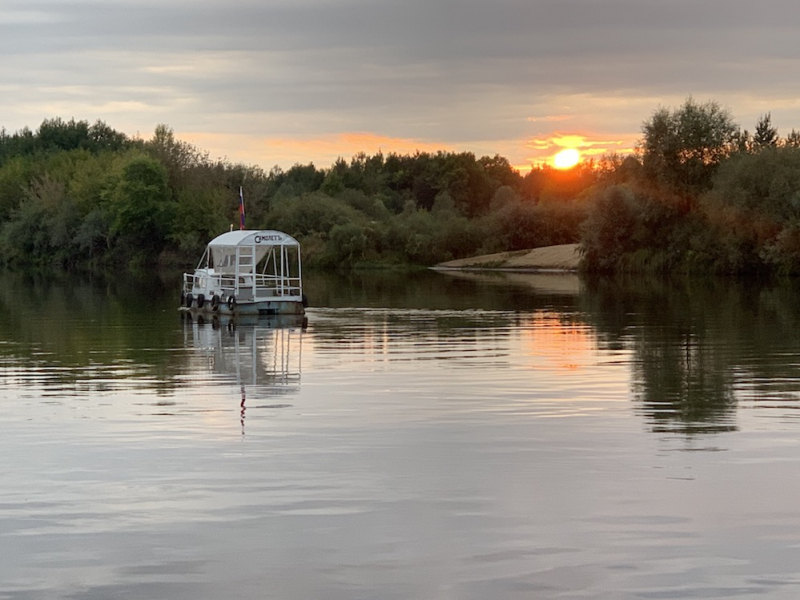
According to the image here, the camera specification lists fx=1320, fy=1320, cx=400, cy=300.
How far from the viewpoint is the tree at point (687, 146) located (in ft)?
276

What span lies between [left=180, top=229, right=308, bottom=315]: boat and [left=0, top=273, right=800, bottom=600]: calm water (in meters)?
11.2

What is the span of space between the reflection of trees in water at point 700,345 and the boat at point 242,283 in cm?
1041

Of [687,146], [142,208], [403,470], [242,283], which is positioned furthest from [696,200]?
[403,470]

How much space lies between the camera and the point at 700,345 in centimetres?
3175

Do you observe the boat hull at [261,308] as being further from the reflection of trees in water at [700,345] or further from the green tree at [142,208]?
the green tree at [142,208]

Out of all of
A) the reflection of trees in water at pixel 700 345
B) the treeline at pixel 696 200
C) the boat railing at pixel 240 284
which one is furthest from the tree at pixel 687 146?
the boat railing at pixel 240 284

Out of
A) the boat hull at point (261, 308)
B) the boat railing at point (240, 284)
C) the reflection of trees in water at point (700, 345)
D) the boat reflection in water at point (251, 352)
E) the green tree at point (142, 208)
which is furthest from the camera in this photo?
the green tree at point (142, 208)

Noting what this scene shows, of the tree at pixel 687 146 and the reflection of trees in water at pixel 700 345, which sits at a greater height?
the tree at pixel 687 146

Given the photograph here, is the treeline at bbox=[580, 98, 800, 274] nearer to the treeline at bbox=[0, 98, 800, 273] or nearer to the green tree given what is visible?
the treeline at bbox=[0, 98, 800, 273]

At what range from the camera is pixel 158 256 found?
119m

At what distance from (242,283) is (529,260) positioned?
58035 mm

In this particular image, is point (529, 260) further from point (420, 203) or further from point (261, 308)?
point (261, 308)

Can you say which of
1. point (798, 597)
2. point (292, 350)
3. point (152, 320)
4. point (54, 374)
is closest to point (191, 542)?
point (798, 597)

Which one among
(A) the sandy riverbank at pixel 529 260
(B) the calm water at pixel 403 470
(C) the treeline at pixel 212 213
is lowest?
(B) the calm water at pixel 403 470
